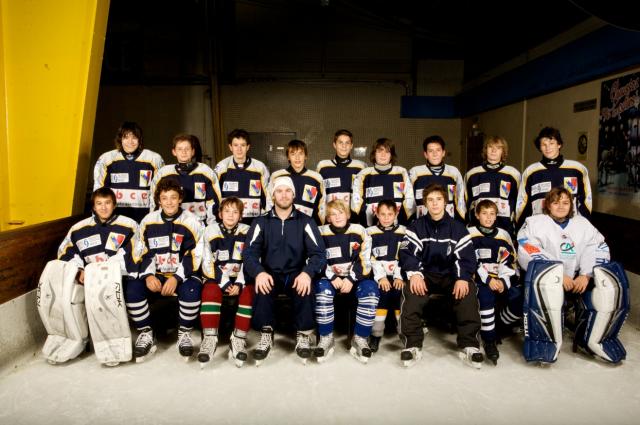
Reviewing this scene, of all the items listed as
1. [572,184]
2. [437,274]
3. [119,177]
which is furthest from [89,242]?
[572,184]

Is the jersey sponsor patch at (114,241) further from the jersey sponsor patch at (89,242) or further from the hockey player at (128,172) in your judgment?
the hockey player at (128,172)

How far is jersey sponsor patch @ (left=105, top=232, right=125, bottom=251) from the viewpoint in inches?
108

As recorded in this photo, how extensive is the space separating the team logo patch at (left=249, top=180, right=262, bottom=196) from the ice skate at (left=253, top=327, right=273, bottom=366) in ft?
3.82

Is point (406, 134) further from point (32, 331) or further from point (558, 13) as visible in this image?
point (32, 331)

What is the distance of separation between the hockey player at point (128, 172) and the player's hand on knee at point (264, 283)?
52.9 inches

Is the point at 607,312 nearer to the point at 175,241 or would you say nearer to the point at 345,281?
the point at 345,281

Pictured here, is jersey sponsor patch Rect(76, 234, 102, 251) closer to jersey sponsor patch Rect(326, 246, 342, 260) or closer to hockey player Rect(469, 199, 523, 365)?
jersey sponsor patch Rect(326, 246, 342, 260)

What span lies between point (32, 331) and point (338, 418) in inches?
74.9

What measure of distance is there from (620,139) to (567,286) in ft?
5.66

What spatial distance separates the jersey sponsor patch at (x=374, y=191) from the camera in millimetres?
3211

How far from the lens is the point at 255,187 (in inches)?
132

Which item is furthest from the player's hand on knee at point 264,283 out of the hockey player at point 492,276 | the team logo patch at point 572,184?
the team logo patch at point 572,184

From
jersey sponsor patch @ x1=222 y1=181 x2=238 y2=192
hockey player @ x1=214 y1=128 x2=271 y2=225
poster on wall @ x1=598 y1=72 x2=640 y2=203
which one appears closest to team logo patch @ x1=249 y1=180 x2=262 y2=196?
hockey player @ x1=214 y1=128 x2=271 y2=225

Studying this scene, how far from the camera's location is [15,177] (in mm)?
3279
